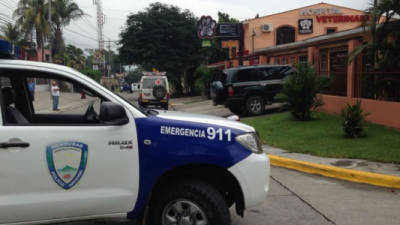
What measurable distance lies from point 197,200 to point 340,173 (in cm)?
409

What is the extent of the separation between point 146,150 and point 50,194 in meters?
0.90

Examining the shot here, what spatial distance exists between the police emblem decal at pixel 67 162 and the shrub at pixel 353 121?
7358 millimetres

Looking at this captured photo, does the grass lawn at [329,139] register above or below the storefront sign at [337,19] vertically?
below

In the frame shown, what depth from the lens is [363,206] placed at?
541 centimetres

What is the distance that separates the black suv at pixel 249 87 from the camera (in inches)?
618

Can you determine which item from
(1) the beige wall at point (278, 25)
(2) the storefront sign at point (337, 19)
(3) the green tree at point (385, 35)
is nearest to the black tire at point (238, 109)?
(3) the green tree at point (385, 35)

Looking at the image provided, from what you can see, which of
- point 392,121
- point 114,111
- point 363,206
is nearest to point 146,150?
point 114,111

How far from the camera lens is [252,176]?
3.83m

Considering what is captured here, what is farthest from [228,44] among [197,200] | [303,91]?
[197,200]

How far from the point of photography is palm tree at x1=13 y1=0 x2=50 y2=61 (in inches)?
1566

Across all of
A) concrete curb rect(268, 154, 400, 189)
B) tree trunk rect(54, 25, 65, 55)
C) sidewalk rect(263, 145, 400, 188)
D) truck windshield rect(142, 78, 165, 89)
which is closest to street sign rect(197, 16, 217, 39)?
truck windshield rect(142, 78, 165, 89)

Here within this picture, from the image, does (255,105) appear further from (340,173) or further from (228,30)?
(228,30)

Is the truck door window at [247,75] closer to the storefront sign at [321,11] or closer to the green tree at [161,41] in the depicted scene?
the green tree at [161,41]

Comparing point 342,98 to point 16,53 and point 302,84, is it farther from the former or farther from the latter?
point 16,53
